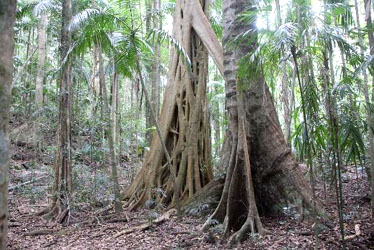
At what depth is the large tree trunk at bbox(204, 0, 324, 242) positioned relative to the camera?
5.44 metres

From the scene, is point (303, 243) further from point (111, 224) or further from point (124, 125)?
point (124, 125)

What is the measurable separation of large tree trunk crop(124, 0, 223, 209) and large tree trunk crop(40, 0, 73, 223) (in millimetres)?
1429

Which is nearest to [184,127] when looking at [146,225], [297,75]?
[146,225]

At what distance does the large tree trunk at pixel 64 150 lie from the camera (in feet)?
24.4

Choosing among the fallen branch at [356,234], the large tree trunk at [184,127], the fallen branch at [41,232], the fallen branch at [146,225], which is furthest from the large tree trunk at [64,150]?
the fallen branch at [356,234]

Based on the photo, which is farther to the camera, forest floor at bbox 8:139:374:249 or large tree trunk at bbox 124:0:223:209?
large tree trunk at bbox 124:0:223:209

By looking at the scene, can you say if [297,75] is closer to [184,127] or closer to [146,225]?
[146,225]

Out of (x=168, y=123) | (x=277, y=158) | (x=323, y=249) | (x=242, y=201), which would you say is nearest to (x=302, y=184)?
(x=277, y=158)

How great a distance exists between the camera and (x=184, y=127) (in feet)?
26.5

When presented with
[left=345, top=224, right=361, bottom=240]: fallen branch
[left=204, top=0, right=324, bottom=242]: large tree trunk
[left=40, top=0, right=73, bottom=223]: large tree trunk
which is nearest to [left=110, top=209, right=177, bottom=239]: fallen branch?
[left=204, top=0, right=324, bottom=242]: large tree trunk

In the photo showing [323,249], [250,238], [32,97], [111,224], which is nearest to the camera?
[323,249]

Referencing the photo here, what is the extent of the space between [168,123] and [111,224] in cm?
265

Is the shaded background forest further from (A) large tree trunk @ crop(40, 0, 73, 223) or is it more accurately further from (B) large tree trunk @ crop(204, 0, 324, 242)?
(B) large tree trunk @ crop(204, 0, 324, 242)

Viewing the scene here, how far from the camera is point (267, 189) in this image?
5.94 m
